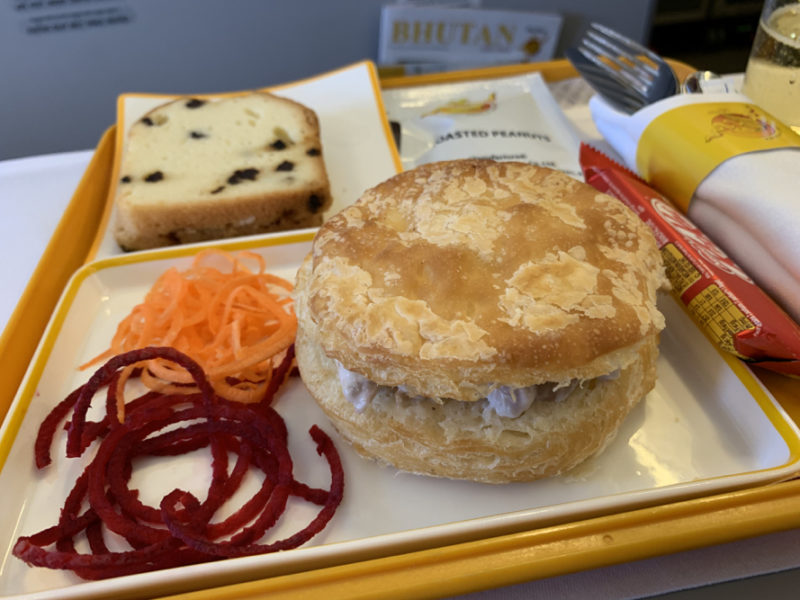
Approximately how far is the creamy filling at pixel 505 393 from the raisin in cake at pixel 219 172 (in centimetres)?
82

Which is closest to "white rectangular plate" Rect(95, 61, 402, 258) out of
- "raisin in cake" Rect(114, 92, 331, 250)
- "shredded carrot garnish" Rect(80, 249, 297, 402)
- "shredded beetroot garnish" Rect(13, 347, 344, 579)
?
"raisin in cake" Rect(114, 92, 331, 250)

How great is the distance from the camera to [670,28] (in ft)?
12.0

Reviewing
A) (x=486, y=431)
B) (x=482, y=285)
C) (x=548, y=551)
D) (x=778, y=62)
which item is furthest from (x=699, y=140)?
(x=548, y=551)

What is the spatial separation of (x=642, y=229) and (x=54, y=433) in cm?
120

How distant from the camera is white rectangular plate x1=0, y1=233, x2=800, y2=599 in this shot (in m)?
0.93

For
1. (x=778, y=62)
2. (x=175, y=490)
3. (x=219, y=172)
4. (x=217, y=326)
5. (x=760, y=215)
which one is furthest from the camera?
(x=219, y=172)

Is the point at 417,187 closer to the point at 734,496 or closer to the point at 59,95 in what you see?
the point at 734,496

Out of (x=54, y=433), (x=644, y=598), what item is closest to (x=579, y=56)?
(x=644, y=598)

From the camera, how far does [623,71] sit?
6.03 ft

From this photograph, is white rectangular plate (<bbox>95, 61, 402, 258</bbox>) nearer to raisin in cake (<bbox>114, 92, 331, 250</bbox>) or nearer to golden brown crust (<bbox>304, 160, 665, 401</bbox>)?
raisin in cake (<bbox>114, 92, 331, 250</bbox>)

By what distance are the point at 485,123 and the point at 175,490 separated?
4.87 ft

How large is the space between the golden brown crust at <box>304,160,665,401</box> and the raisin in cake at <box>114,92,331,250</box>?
1.93ft

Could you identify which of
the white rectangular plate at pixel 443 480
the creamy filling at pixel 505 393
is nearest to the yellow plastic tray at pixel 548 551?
the white rectangular plate at pixel 443 480

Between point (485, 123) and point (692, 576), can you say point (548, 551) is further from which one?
point (485, 123)
